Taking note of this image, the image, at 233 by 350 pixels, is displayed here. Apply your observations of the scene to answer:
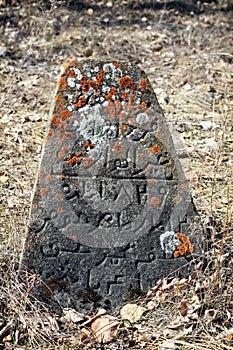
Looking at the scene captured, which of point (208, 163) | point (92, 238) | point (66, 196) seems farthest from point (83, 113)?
point (208, 163)

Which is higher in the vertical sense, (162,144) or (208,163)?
(162,144)

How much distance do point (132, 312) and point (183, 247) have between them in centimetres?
50

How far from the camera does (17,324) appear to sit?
10.6 ft

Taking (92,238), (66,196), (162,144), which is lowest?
(92,238)

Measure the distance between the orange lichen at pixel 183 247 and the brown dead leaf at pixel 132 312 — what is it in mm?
387

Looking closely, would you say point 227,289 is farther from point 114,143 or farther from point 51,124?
point 51,124

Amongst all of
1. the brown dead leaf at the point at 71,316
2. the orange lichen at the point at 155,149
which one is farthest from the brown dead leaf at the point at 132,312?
the orange lichen at the point at 155,149

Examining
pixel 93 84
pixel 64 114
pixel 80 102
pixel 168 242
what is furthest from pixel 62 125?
pixel 168 242

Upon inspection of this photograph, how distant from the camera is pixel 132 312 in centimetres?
338

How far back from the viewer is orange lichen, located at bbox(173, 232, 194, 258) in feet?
11.4

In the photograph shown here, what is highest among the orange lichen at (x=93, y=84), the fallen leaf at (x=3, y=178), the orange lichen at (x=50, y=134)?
the orange lichen at (x=93, y=84)

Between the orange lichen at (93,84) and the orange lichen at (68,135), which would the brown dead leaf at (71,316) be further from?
the orange lichen at (93,84)

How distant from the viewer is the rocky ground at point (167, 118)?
320cm

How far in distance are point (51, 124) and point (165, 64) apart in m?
3.77
